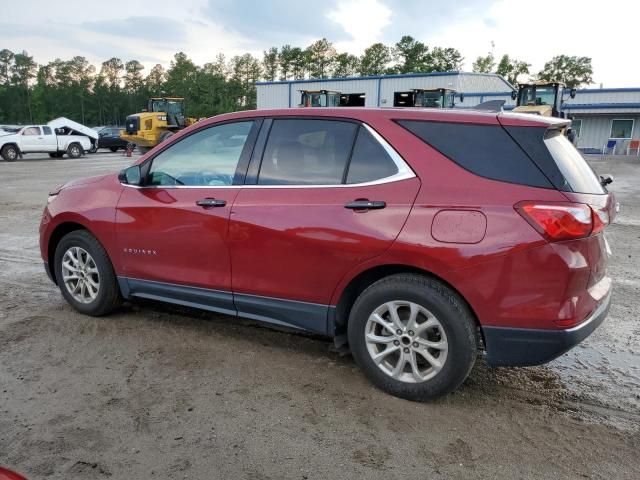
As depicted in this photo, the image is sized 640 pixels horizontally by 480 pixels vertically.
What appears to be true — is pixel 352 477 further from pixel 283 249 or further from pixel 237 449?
pixel 283 249

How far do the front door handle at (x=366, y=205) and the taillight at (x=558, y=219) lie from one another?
0.78 m

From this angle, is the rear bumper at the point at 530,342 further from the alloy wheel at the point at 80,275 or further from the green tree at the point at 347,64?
the green tree at the point at 347,64

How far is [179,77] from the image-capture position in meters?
112

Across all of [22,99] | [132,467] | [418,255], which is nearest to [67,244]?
[132,467]

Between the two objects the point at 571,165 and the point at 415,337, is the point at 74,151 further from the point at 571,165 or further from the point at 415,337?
the point at 571,165

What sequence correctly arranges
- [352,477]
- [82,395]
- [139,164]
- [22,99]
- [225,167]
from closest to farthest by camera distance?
[352,477] < [82,395] < [225,167] < [139,164] < [22,99]

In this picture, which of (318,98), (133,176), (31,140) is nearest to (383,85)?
(318,98)

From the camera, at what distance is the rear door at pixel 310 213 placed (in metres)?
3.21

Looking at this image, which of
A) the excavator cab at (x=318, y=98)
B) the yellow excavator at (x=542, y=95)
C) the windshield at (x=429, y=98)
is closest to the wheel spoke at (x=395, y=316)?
the yellow excavator at (x=542, y=95)

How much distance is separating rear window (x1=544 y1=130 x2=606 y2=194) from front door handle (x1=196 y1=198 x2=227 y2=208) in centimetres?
215

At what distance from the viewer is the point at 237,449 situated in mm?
2770

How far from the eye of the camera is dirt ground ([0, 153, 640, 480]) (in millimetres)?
2662

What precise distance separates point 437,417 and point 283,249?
1.42 m

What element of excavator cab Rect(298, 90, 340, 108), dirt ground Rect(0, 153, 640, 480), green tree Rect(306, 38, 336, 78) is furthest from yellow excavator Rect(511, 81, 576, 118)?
green tree Rect(306, 38, 336, 78)
